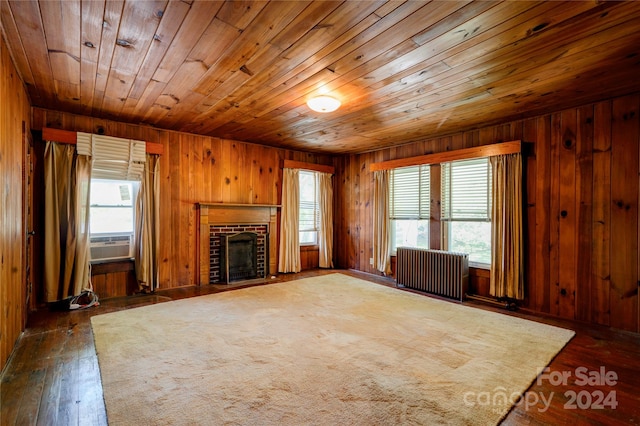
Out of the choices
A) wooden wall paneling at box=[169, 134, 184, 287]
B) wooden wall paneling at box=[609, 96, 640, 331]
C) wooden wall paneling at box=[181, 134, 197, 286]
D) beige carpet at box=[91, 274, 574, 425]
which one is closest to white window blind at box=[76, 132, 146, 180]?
wooden wall paneling at box=[169, 134, 184, 287]

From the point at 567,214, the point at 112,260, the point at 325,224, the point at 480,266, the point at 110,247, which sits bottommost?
the point at 480,266

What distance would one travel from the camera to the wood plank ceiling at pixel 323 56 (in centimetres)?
183

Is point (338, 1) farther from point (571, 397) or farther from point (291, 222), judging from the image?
point (291, 222)

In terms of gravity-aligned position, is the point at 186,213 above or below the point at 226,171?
below

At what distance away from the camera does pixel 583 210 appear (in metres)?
3.40

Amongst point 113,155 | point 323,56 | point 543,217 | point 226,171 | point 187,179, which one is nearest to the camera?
point 323,56

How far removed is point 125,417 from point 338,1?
2.66 m

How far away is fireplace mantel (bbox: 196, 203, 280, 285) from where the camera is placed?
484 cm

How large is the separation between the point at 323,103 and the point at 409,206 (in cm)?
278

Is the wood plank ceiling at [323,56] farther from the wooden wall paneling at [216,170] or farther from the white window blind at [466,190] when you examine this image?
the wooden wall paneling at [216,170]

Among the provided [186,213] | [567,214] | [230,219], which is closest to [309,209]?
[230,219]

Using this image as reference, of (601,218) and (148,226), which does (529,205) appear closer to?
(601,218)

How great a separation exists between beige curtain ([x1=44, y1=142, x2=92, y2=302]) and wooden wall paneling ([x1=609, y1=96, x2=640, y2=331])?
6.12m

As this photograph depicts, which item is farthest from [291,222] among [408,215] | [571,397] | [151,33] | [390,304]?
[571,397]
